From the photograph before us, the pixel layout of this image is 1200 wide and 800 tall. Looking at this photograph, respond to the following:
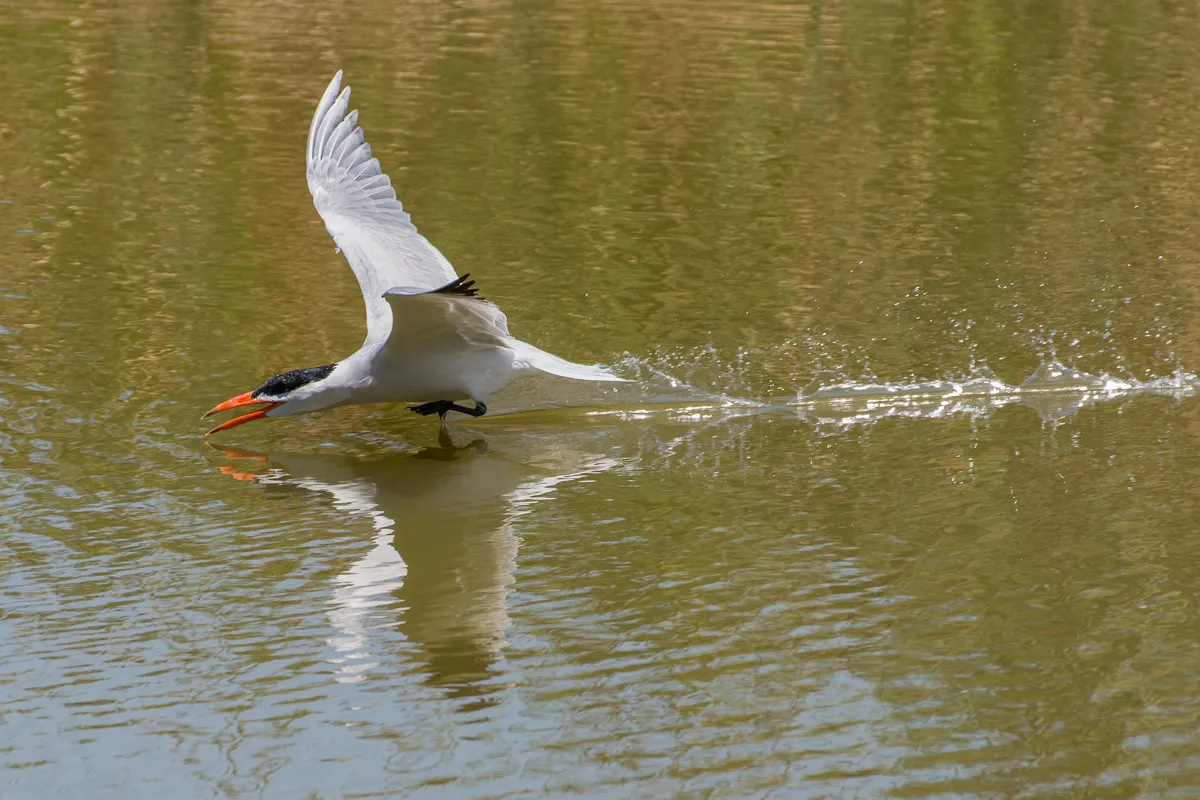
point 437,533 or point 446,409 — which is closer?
point 437,533

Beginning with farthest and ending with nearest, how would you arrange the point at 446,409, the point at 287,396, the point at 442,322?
the point at 446,409 → the point at 287,396 → the point at 442,322

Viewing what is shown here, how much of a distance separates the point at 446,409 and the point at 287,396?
788 mm

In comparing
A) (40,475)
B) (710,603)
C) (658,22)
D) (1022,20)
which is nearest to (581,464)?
(710,603)

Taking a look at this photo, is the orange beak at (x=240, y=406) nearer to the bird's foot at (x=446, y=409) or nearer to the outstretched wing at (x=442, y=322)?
the outstretched wing at (x=442, y=322)

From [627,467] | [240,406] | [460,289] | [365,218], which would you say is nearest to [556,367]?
[627,467]

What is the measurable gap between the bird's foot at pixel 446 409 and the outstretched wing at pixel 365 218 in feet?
1.44

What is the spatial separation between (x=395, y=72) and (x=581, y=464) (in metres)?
9.97

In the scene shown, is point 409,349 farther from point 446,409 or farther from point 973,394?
point 973,394

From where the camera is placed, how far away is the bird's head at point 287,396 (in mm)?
7059

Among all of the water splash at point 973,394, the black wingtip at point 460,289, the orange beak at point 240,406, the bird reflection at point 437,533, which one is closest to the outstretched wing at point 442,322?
the black wingtip at point 460,289

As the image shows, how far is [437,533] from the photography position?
626 centimetres

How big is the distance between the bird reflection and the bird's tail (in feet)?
1.13

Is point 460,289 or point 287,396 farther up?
point 460,289

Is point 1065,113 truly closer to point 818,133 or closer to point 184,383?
point 818,133
